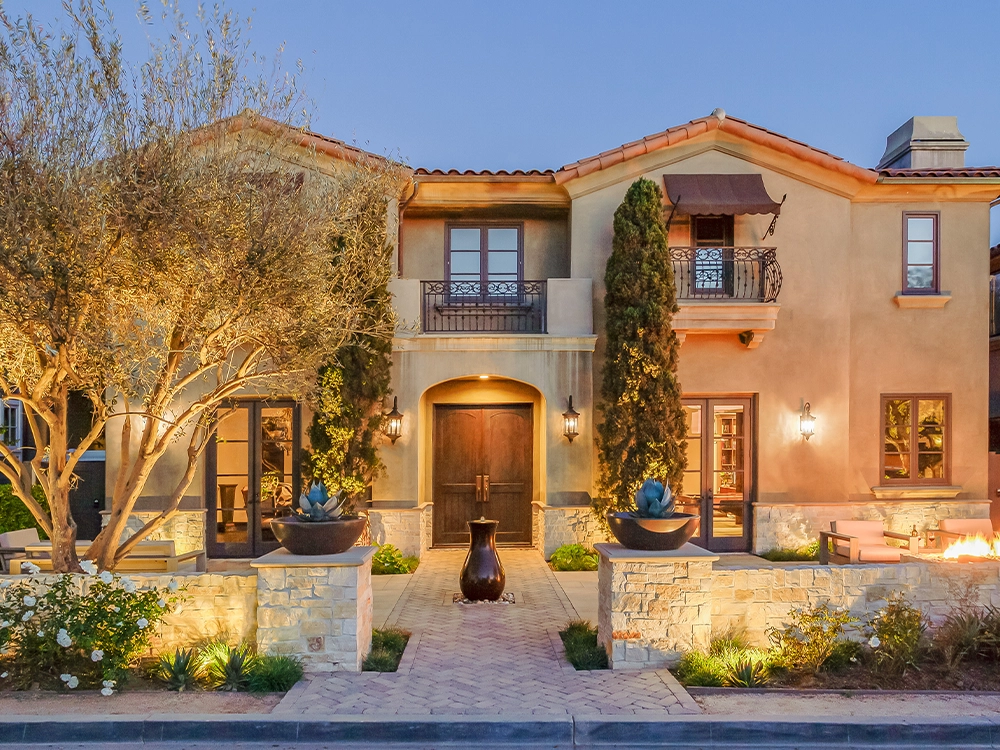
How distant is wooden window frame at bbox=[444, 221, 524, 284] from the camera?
496 inches

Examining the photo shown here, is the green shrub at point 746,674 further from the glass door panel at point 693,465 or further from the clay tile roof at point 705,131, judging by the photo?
the clay tile roof at point 705,131

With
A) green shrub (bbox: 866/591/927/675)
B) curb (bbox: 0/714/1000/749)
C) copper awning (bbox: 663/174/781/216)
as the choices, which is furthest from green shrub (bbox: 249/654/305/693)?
copper awning (bbox: 663/174/781/216)

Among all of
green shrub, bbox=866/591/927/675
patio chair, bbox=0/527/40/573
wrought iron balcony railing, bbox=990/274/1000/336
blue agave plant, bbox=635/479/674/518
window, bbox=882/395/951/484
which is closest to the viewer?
green shrub, bbox=866/591/927/675

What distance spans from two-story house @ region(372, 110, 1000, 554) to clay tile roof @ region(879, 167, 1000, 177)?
4 cm

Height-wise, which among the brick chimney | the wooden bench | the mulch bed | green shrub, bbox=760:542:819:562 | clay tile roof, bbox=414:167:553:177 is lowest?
green shrub, bbox=760:542:819:562

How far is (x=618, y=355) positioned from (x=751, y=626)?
5334 millimetres

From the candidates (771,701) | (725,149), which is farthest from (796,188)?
(771,701)

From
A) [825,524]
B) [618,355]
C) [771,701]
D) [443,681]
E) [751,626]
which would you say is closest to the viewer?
[771,701]

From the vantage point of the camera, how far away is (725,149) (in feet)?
39.8

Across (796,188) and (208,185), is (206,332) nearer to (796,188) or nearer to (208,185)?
(208,185)

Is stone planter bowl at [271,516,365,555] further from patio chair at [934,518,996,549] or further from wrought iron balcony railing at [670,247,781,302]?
patio chair at [934,518,996,549]

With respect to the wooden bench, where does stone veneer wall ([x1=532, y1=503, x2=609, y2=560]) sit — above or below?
below

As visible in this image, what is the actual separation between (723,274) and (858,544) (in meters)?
4.68

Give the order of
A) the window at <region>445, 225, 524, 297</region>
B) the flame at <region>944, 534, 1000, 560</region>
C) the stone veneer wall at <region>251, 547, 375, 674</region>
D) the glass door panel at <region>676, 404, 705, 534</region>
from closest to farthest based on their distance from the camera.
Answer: the stone veneer wall at <region>251, 547, 375, 674</region> → the flame at <region>944, 534, 1000, 560</region> → the glass door panel at <region>676, 404, 705, 534</region> → the window at <region>445, 225, 524, 297</region>
